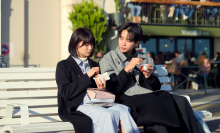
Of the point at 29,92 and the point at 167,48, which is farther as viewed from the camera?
the point at 167,48

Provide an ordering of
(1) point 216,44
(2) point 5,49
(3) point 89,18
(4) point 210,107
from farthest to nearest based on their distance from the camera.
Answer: (1) point 216,44, (2) point 5,49, (3) point 89,18, (4) point 210,107

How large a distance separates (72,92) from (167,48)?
40.6 feet

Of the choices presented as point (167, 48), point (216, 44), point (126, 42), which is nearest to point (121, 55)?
point (126, 42)

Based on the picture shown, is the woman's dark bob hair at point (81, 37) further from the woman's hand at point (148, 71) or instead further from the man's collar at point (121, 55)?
the woman's hand at point (148, 71)

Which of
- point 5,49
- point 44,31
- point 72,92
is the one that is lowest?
point 72,92

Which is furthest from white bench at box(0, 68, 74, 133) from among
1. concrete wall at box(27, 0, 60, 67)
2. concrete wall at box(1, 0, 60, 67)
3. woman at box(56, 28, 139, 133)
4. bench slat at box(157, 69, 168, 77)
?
concrete wall at box(27, 0, 60, 67)

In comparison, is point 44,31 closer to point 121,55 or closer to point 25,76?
point 25,76

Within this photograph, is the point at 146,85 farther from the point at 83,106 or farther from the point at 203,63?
the point at 203,63

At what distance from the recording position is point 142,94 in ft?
9.98

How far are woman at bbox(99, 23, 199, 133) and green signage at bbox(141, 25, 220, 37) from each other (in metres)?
9.75

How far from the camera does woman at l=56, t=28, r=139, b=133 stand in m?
2.59

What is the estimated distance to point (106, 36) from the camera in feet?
41.9

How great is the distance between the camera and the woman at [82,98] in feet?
8.48

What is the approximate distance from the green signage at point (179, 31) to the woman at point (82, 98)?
1014 cm
